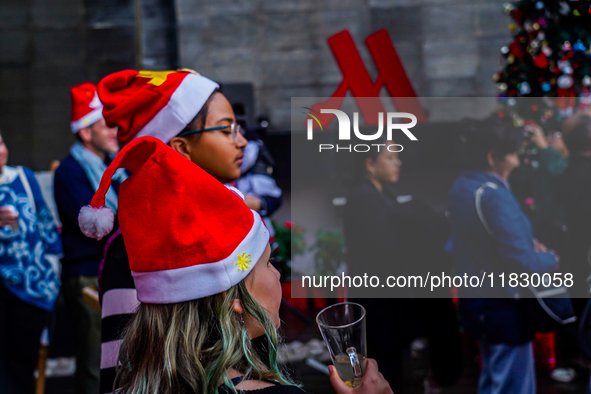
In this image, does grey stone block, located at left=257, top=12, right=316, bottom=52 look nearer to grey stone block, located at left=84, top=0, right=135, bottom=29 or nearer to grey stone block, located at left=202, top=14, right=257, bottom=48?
grey stone block, located at left=202, top=14, right=257, bottom=48

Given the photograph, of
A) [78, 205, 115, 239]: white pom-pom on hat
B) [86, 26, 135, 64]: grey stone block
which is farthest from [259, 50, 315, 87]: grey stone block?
[78, 205, 115, 239]: white pom-pom on hat

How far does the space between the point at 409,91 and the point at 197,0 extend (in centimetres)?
276

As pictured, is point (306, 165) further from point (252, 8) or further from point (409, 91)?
point (252, 8)

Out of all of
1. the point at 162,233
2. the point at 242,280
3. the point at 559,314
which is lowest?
the point at 559,314

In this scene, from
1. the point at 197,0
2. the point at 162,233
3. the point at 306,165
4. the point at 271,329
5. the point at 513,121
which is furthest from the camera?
the point at 197,0

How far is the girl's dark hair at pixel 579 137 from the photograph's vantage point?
119 inches

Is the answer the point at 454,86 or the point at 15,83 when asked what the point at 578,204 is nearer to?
the point at 454,86

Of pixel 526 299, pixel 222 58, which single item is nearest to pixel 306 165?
pixel 526 299

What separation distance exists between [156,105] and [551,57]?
10.6ft

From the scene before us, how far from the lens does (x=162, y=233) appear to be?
1064mm

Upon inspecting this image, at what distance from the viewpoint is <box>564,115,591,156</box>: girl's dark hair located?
3018mm

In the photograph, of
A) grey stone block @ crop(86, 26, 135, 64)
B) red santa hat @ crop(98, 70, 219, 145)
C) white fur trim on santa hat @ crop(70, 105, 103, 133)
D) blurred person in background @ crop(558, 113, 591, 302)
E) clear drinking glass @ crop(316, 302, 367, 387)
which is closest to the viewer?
clear drinking glass @ crop(316, 302, 367, 387)

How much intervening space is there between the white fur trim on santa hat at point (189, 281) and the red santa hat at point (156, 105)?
0.69m

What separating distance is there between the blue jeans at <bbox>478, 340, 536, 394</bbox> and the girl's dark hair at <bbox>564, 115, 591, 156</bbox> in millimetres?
1109
